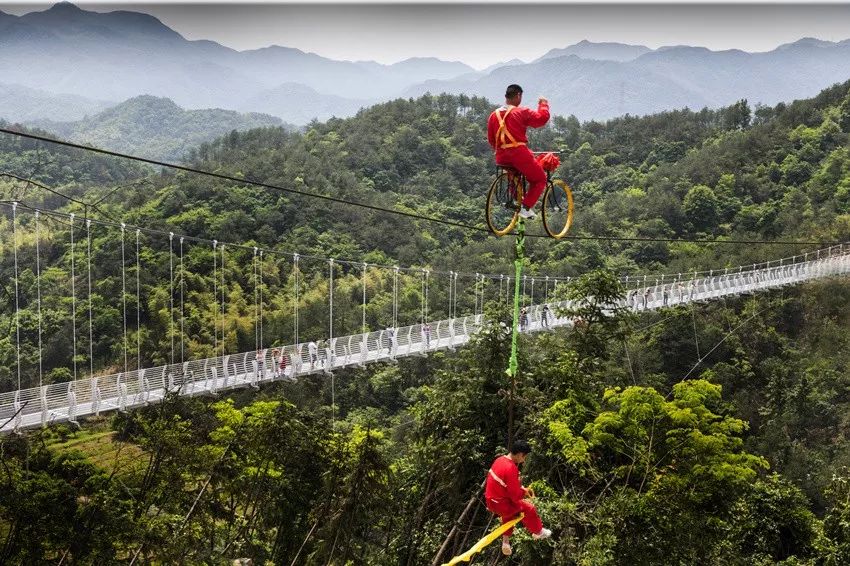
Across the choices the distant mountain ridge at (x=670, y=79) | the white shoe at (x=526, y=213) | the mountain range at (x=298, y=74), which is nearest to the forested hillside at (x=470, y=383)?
→ the white shoe at (x=526, y=213)

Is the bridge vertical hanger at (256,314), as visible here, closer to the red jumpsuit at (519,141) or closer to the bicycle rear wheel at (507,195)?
the bicycle rear wheel at (507,195)

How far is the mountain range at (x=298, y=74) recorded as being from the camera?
3474 inches

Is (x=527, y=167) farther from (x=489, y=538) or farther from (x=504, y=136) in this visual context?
(x=489, y=538)

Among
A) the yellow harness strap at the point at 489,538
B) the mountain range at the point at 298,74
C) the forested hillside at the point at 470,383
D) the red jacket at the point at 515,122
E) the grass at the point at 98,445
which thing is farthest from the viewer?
the mountain range at the point at 298,74

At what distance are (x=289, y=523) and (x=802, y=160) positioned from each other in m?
24.4

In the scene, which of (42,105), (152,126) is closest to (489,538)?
(152,126)

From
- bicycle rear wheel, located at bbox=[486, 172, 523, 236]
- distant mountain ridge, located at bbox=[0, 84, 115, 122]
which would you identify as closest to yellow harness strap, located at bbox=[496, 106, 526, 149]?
bicycle rear wheel, located at bbox=[486, 172, 523, 236]

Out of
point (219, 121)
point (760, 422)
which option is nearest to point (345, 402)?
point (760, 422)

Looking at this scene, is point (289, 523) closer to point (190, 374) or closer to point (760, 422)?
point (190, 374)

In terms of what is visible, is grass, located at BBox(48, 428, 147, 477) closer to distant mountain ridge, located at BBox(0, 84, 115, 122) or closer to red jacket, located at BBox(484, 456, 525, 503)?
red jacket, located at BBox(484, 456, 525, 503)

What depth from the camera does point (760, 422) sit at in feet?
49.6

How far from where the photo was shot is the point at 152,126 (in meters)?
54.7

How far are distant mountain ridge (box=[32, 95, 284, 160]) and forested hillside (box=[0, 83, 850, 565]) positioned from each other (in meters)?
19.4

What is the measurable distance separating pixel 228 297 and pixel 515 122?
14855mm
